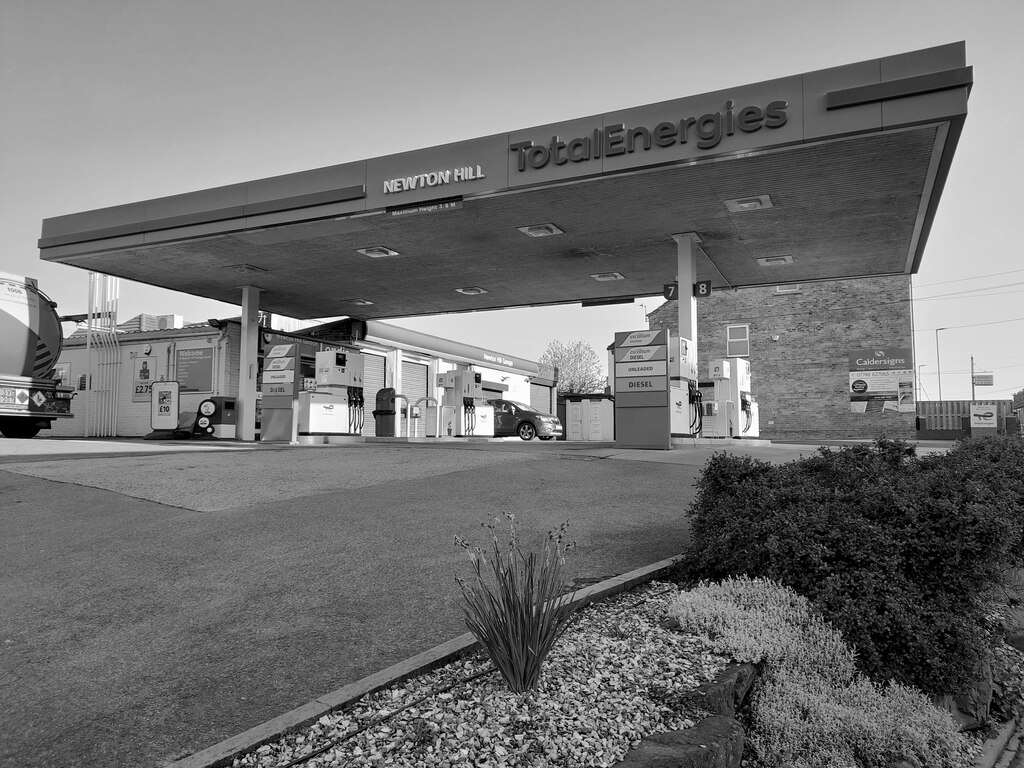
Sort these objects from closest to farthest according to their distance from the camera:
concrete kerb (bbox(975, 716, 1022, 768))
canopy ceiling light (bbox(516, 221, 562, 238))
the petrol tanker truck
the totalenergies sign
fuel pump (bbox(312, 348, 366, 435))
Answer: concrete kerb (bbox(975, 716, 1022, 768))
the totalenergies sign
canopy ceiling light (bbox(516, 221, 562, 238))
the petrol tanker truck
fuel pump (bbox(312, 348, 366, 435))

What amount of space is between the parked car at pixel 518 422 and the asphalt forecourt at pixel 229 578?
18328 mm

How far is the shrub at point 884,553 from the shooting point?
4387mm

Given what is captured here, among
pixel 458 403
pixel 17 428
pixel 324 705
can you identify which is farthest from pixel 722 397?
pixel 324 705

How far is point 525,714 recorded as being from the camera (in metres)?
3.18

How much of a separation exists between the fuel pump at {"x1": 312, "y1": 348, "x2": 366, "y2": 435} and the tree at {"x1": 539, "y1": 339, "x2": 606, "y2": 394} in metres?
48.2

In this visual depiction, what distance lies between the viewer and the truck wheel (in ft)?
62.8

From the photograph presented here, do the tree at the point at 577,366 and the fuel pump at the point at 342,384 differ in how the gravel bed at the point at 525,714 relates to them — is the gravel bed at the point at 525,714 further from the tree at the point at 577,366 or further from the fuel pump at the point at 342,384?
the tree at the point at 577,366

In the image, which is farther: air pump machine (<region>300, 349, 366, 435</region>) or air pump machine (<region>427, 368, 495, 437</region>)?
air pump machine (<region>427, 368, 495, 437</region>)

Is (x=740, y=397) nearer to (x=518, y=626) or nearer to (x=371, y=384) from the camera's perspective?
(x=371, y=384)

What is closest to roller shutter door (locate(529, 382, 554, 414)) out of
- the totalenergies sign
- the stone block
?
the totalenergies sign

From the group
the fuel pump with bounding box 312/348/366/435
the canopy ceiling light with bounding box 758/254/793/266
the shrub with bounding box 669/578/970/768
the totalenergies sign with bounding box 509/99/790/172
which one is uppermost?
the totalenergies sign with bounding box 509/99/790/172

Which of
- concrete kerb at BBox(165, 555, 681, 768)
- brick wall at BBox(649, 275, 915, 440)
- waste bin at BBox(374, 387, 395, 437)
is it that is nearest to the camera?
concrete kerb at BBox(165, 555, 681, 768)

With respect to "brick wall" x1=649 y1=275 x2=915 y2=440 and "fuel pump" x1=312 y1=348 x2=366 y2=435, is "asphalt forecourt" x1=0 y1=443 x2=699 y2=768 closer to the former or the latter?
"fuel pump" x1=312 y1=348 x2=366 y2=435

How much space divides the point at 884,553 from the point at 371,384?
2534 cm
